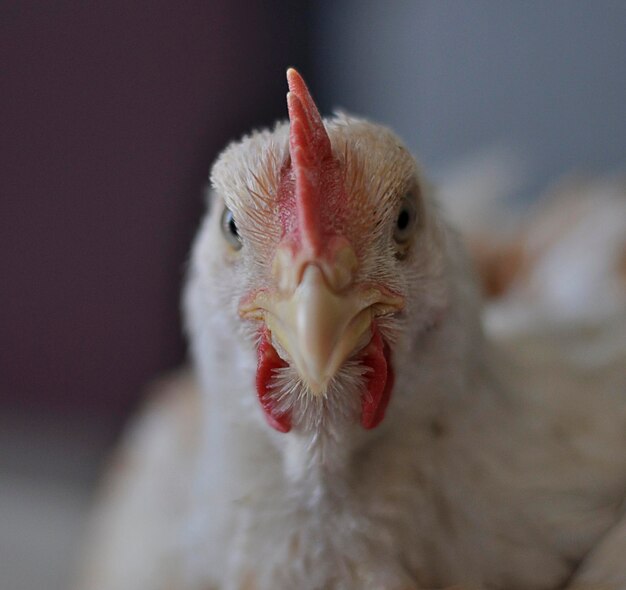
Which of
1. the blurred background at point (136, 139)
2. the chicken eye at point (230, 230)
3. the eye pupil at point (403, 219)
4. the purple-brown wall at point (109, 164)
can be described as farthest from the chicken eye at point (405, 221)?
the purple-brown wall at point (109, 164)

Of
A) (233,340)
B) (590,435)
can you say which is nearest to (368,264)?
(233,340)

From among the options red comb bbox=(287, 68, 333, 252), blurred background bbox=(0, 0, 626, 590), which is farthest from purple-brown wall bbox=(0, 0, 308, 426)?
red comb bbox=(287, 68, 333, 252)

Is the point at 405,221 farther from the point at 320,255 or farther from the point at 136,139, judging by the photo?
the point at 136,139

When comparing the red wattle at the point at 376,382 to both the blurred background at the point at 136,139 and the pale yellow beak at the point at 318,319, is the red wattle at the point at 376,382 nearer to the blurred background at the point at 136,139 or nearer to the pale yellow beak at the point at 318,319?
the pale yellow beak at the point at 318,319

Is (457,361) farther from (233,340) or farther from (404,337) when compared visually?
(233,340)

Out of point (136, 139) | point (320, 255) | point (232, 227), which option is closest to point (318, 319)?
point (320, 255)

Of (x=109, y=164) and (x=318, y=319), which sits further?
(x=109, y=164)

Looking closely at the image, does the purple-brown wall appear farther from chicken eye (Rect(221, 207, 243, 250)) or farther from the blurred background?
chicken eye (Rect(221, 207, 243, 250))
